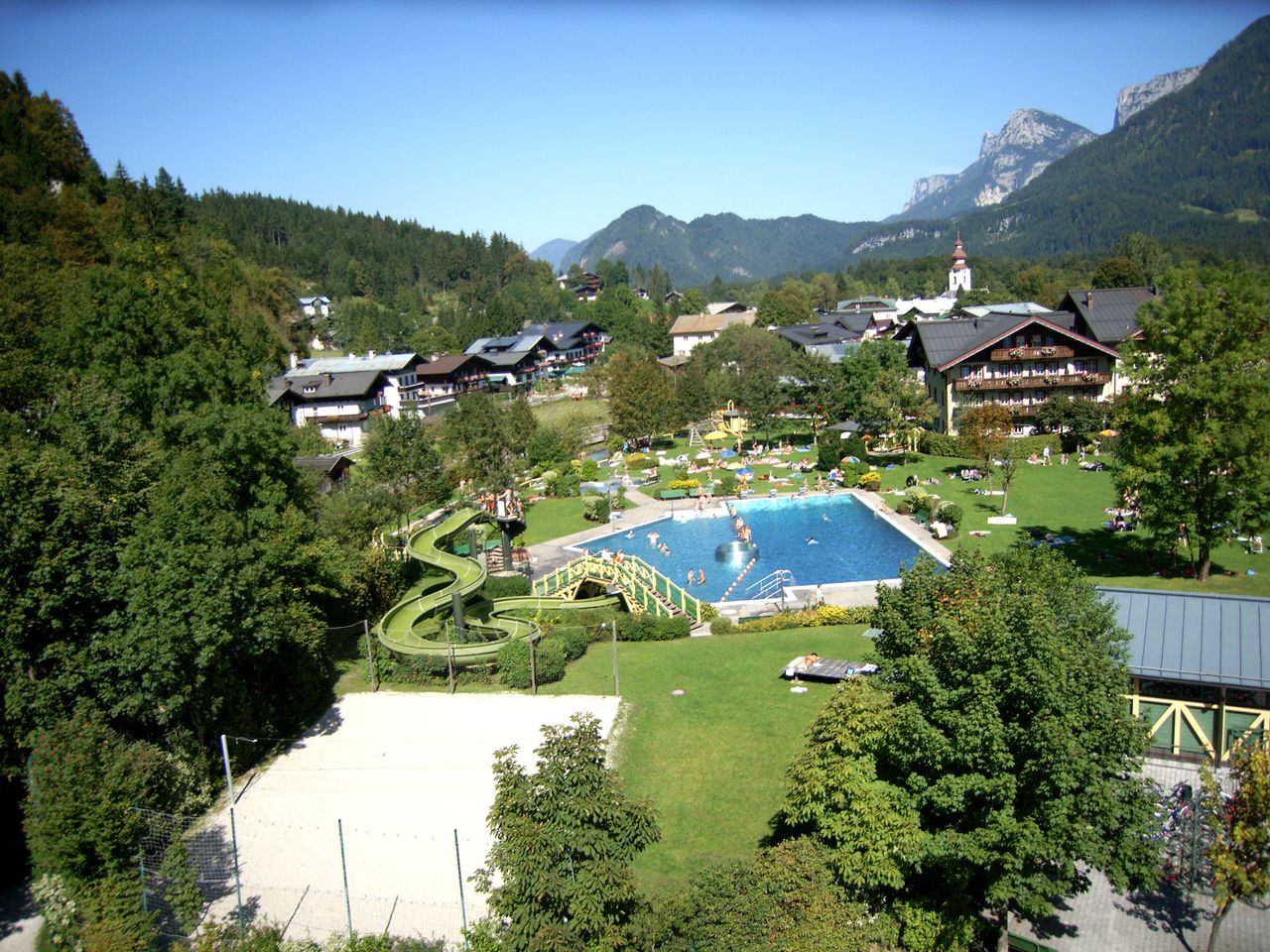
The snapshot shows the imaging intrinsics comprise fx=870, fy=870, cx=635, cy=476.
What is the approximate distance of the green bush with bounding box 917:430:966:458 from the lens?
4340 cm

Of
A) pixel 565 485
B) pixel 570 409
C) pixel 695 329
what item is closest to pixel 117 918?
pixel 565 485

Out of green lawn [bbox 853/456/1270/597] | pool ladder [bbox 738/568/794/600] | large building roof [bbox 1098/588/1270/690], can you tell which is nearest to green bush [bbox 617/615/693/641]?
pool ladder [bbox 738/568/794/600]

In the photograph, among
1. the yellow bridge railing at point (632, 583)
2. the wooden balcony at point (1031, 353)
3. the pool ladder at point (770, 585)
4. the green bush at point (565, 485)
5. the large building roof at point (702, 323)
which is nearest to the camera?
the yellow bridge railing at point (632, 583)

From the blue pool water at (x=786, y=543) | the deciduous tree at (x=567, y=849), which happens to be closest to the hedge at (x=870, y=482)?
the blue pool water at (x=786, y=543)

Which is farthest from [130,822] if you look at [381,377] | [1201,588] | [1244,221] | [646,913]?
[1244,221]

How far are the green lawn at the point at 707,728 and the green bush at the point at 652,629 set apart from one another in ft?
1.35

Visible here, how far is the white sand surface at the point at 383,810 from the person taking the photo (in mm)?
12742

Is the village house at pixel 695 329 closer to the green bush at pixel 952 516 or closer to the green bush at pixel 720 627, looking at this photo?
A: the green bush at pixel 952 516

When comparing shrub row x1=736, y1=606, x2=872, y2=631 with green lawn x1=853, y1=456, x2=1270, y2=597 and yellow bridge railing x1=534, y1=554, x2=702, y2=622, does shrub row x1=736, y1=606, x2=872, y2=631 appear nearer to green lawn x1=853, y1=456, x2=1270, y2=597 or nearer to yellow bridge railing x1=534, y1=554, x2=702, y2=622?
yellow bridge railing x1=534, y1=554, x2=702, y2=622

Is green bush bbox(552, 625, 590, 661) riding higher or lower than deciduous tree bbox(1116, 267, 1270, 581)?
lower

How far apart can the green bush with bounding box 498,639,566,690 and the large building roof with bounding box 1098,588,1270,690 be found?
38.3ft

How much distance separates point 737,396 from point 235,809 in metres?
43.1

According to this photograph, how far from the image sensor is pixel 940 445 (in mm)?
44125

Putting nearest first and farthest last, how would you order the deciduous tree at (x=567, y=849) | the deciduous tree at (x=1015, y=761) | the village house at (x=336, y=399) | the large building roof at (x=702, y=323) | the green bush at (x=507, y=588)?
1. the deciduous tree at (x=567, y=849)
2. the deciduous tree at (x=1015, y=761)
3. the green bush at (x=507, y=588)
4. the village house at (x=336, y=399)
5. the large building roof at (x=702, y=323)
